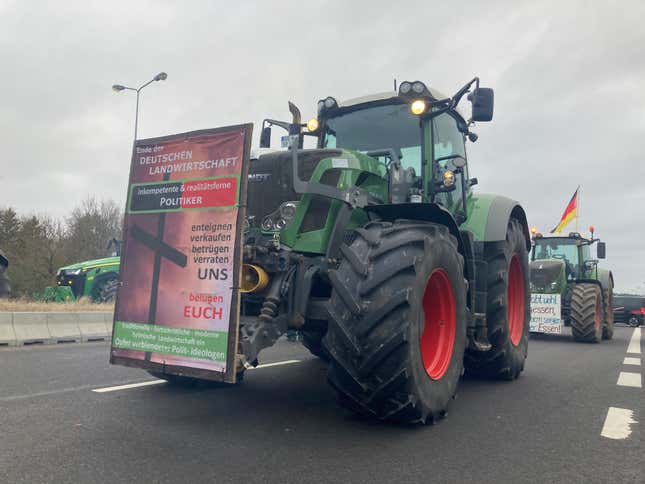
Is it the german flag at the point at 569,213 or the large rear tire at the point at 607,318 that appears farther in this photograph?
the german flag at the point at 569,213

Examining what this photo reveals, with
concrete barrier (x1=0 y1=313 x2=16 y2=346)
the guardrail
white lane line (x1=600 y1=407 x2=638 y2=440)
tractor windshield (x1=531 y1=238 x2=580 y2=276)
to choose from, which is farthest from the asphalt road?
tractor windshield (x1=531 y1=238 x2=580 y2=276)

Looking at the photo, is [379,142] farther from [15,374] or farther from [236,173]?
[15,374]

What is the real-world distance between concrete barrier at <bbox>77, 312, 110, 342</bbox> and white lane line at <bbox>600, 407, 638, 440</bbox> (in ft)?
29.4

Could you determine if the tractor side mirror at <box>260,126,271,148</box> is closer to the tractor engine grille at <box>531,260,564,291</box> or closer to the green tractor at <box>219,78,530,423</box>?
the green tractor at <box>219,78,530,423</box>

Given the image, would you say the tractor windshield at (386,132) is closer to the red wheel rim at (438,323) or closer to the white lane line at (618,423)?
the red wheel rim at (438,323)

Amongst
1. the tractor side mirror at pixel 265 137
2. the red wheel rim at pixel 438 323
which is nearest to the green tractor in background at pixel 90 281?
the tractor side mirror at pixel 265 137

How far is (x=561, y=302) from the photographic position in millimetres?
13570

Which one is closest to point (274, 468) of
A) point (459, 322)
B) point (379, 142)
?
point (459, 322)

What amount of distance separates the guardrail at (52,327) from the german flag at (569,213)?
1325 centimetres

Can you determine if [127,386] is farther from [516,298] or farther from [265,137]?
[516,298]

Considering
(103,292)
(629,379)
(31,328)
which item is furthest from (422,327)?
(103,292)

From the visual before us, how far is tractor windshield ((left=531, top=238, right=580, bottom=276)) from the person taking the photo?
48.3 feet

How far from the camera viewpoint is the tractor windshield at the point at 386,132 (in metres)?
5.41

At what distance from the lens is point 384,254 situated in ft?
11.7
